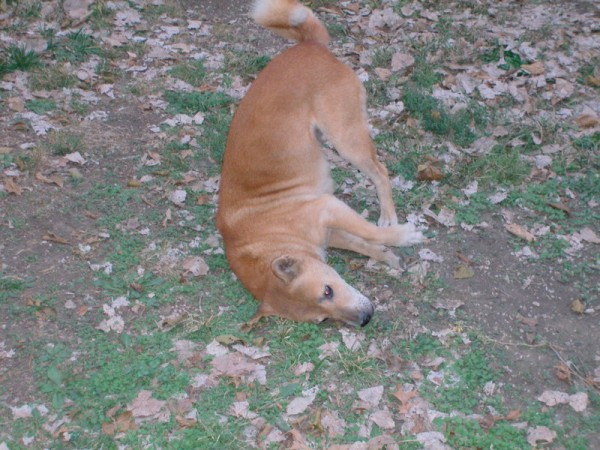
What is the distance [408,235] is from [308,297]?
3.45 feet

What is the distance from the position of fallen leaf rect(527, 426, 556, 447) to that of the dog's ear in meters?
1.70

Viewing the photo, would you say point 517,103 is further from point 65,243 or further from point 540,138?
point 65,243

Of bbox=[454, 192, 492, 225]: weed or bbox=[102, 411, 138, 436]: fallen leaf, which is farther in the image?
bbox=[454, 192, 492, 225]: weed

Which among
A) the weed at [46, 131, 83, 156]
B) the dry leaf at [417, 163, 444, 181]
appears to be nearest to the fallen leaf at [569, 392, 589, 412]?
the dry leaf at [417, 163, 444, 181]

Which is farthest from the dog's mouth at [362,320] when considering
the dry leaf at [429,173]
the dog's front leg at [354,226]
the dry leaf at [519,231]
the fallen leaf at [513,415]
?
the dry leaf at [429,173]

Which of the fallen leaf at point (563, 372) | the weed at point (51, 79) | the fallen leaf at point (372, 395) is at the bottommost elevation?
the weed at point (51, 79)

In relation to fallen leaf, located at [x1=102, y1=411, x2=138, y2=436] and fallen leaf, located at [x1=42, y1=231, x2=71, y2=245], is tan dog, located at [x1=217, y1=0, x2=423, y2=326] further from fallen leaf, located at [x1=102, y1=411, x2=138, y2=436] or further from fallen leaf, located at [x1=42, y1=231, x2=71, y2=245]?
fallen leaf, located at [x1=42, y1=231, x2=71, y2=245]

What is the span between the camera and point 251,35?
26.8 feet

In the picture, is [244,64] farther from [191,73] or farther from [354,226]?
[354,226]

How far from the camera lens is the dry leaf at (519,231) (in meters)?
5.40

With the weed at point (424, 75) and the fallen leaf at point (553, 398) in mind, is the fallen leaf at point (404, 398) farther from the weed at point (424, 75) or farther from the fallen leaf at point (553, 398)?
the weed at point (424, 75)

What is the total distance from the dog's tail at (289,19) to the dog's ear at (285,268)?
1969 mm

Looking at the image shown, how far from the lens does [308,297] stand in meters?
4.68

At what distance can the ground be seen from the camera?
168 inches
